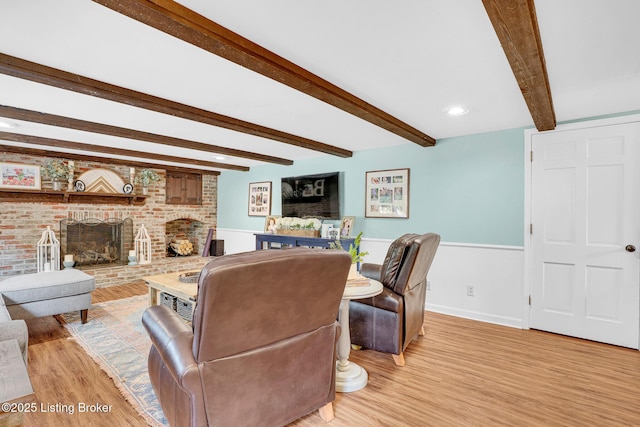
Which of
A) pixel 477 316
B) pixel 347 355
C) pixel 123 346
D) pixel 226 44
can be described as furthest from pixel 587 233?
pixel 123 346

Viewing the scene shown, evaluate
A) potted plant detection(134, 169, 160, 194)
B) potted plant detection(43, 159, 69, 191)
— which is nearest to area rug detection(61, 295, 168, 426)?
potted plant detection(43, 159, 69, 191)

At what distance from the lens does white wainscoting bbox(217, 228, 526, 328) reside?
3.27m

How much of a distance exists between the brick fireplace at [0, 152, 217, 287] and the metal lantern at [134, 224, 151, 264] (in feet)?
0.39

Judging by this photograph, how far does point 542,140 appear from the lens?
124 inches

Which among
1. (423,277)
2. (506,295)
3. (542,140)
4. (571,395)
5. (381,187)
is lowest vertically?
(571,395)

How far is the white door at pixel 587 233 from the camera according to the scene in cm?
277

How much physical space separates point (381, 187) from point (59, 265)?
4.91m

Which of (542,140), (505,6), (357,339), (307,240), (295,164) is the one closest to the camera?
(505,6)

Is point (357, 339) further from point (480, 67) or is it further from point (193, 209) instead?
point (193, 209)

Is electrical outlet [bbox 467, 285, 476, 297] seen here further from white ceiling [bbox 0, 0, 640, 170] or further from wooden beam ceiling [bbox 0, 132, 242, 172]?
wooden beam ceiling [bbox 0, 132, 242, 172]

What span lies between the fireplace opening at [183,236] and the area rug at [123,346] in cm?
244

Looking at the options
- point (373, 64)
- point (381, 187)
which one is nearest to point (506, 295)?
point (381, 187)

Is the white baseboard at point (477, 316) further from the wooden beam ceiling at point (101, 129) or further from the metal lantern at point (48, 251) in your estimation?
the metal lantern at point (48, 251)

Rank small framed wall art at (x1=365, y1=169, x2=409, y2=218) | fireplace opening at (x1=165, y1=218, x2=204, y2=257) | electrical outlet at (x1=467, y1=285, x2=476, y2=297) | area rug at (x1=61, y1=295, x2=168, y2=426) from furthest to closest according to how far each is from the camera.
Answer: fireplace opening at (x1=165, y1=218, x2=204, y2=257) → small framed wall art at (x1=365, y1=169, x2=409, y2=218) → electrical outlet at (x1=467, y1=285, x2=476, y2=297) → area rug at (x1=61, y1=295, x2=168, y2=426)
